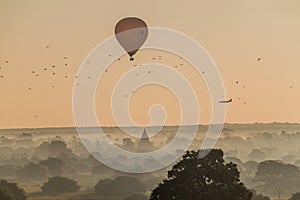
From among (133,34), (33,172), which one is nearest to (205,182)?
(133,34)

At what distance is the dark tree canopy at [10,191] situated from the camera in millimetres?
3899

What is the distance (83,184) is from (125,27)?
1264 millimetres

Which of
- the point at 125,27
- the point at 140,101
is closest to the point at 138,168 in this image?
the point at 140,101

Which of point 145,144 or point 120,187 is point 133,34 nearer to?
point 145,144

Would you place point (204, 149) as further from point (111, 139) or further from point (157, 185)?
point (111, 139)

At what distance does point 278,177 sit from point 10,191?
2.08m

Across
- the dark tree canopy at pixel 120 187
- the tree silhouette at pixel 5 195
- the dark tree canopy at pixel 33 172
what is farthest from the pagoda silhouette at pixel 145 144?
the tree silhouette at pixel 5 195

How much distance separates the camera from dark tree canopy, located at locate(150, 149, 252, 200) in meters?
3.86

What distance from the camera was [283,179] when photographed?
416 centimetres

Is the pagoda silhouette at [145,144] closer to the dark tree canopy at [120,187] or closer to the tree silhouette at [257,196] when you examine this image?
the dark tree canopy at [120,187]

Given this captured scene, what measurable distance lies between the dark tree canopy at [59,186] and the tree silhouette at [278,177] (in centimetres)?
144

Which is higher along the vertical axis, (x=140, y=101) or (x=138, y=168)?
(x=140, y=101)

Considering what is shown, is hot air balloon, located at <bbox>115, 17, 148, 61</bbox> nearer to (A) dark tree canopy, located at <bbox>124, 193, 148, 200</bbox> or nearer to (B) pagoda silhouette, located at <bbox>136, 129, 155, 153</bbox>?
(B) pagoda silhouette, located at <bbox>136, 129, 155, 153</bbox>

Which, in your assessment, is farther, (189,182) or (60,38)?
(60,38)
